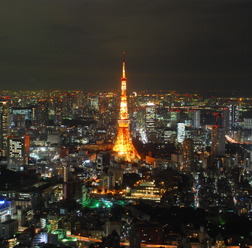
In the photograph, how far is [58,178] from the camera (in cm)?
894

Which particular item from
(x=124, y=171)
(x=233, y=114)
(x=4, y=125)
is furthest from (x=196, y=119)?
(x=124, y=171)

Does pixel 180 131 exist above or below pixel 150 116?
below

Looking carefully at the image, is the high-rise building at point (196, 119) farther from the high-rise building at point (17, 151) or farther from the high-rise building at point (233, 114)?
the high-rise building at point (17, 151)

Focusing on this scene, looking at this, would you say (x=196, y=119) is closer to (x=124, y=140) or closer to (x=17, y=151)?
(x=124, y=140)

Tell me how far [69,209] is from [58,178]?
2217 mm

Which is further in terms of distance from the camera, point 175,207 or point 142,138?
point 142,138

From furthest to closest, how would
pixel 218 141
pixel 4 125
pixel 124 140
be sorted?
pixel 4 125, pixel 218 141, pixel 124 140

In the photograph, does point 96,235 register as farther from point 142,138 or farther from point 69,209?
point 142,138

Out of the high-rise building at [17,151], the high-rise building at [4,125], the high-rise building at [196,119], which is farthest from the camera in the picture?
the high-rise building at [196,119]

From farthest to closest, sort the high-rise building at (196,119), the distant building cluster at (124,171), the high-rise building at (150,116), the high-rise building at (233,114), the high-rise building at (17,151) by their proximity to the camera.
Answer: the high-rise building at (150,116)
the high-rise building at (196,119)
the high-rise building at (233,114)
the high-rise building at (17,151)
the distant building cluster at (124,171)

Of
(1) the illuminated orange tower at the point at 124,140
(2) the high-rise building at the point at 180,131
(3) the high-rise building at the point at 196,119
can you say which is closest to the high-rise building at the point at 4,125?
(1) the illuminated orange tower at the point at 124,140

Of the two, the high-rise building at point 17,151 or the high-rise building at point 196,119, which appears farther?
the high-rise building at point 196,119

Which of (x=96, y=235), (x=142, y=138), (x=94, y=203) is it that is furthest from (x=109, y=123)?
(x=96, y=235)

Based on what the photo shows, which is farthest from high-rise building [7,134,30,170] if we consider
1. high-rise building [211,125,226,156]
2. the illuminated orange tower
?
high-rise building [211,125,226,156]
